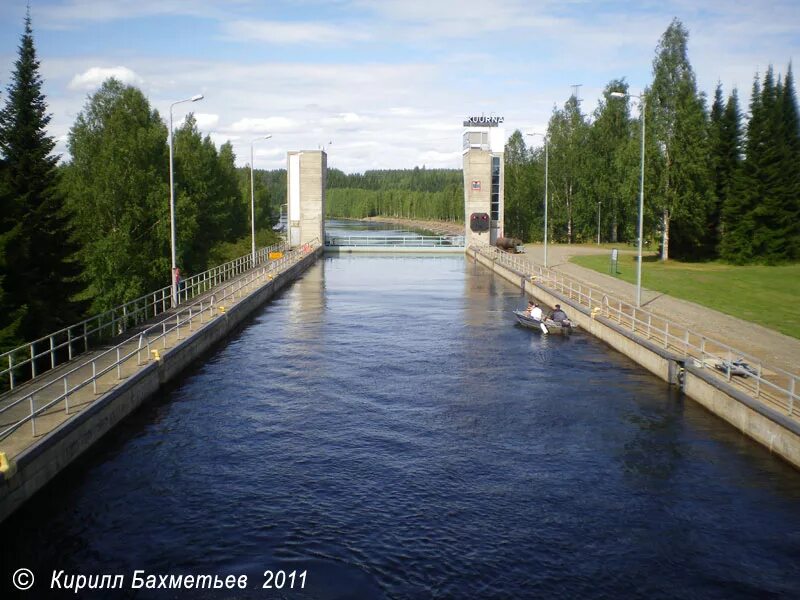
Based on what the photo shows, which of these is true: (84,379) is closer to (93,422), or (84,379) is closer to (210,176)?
(93,422)

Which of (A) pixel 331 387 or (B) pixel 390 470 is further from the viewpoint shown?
(A) pixel 331 387

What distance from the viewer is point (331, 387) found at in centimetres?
2577

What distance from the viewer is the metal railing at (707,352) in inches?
803

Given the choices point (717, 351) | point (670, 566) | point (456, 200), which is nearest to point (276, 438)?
point (670, 566)

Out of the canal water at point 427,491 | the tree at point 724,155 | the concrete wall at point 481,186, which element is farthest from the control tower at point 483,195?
the canal water at point 427,491

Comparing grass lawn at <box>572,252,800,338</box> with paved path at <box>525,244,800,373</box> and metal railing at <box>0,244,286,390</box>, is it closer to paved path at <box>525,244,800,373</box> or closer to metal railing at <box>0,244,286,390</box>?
paved path at <box>525,244,800,373</box>

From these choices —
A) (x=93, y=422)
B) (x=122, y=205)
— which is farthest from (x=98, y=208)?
(x=93, y=422)

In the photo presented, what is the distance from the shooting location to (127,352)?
26.3 m

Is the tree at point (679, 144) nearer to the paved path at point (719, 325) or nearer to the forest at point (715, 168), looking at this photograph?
the forest at point (715, 168)

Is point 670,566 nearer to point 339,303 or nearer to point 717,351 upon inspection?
point 717,351

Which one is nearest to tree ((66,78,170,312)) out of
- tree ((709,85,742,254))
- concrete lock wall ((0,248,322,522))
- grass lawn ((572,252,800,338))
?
concrete lock wall ((0,248,322,522))

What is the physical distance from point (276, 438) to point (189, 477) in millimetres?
3092

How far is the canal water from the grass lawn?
906 centimetres

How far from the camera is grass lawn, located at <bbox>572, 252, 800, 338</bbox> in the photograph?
1361 inches
